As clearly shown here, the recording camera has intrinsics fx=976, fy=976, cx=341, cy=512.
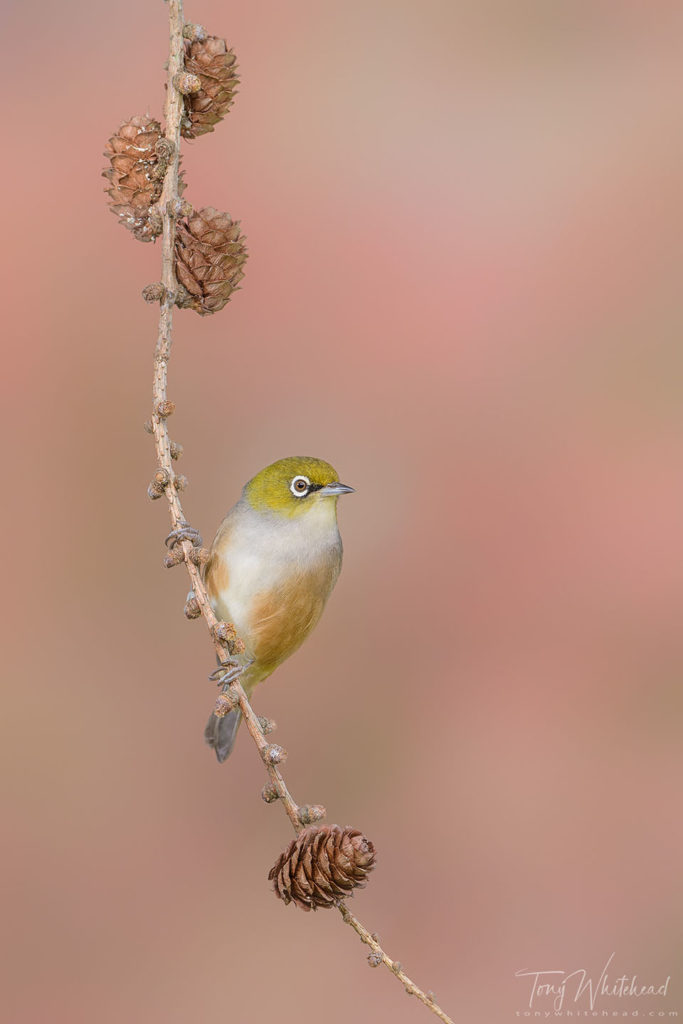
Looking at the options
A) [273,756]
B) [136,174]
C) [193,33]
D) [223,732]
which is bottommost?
[223,732]

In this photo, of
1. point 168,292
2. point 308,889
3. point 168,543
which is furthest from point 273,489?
point 308,889

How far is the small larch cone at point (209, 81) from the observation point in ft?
3.29

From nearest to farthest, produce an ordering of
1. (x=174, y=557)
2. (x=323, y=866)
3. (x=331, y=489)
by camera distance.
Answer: (x=323, y=866) < (x=174, y=557) < (x=331, y=489)

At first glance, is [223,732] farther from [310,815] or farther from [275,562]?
[310,815]

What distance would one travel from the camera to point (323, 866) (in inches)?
34.8

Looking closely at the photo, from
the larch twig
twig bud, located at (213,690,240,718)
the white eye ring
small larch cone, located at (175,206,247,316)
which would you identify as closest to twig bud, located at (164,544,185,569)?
the larch twig

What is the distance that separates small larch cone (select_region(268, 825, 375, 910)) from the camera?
0.88 m

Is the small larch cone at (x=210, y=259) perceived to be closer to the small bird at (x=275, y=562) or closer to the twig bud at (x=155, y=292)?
the twig bud at (x=155, y=292)

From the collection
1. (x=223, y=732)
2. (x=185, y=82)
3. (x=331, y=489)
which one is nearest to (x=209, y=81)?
(x=185, y=82)

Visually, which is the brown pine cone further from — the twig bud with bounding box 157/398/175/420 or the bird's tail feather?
the bird's tail feather

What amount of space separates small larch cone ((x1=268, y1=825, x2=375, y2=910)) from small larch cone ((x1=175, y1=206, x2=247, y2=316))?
0.53m

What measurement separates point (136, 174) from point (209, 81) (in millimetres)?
121

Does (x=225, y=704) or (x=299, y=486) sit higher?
(x=299, y=486)

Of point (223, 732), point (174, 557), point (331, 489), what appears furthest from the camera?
point (223, 732)
